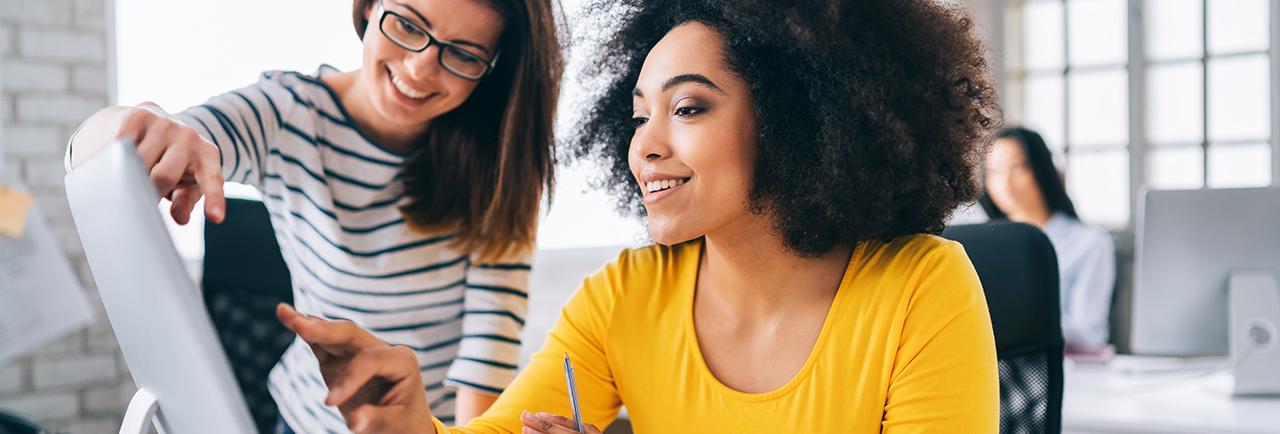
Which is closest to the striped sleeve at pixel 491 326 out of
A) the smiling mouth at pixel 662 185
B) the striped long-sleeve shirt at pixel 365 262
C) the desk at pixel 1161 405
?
the striped long-sleeve shirt at pixel 365 262

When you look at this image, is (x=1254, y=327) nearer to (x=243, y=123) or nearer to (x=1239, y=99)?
(x=243, y=123)

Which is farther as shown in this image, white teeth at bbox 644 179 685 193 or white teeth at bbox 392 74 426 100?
white teeth at bbox 392 74 426 100

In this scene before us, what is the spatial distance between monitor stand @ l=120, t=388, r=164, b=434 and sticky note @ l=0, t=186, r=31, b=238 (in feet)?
5.18

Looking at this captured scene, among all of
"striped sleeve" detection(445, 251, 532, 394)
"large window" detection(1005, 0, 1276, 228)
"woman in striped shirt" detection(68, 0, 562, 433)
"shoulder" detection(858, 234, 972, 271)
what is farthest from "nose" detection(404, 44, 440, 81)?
"large window" detection(1005, 0, 1276, 228)

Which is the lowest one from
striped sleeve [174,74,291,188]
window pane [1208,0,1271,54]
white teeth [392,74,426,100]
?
striped sleeve [174,74,291,188]

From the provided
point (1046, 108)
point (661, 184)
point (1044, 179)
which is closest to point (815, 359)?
point (661, 184)

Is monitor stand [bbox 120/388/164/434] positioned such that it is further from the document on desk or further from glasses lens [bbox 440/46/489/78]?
the document on desk

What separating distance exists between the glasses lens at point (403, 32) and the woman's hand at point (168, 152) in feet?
1.53

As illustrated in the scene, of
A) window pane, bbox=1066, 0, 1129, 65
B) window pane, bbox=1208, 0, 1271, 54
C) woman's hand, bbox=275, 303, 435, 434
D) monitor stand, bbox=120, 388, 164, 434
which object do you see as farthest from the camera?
window pane, bbox=1066, 0, 1129, 65

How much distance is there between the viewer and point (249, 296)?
6.26 ft

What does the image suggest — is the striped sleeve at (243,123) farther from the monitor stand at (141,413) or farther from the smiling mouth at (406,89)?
the monitor stand at (141,413)

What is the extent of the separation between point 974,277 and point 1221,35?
3926 mm

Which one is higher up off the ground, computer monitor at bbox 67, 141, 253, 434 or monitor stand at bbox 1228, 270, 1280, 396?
computer monitor at bbox 67, 141, 253, 434

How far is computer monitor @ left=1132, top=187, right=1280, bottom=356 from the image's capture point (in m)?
2.00
